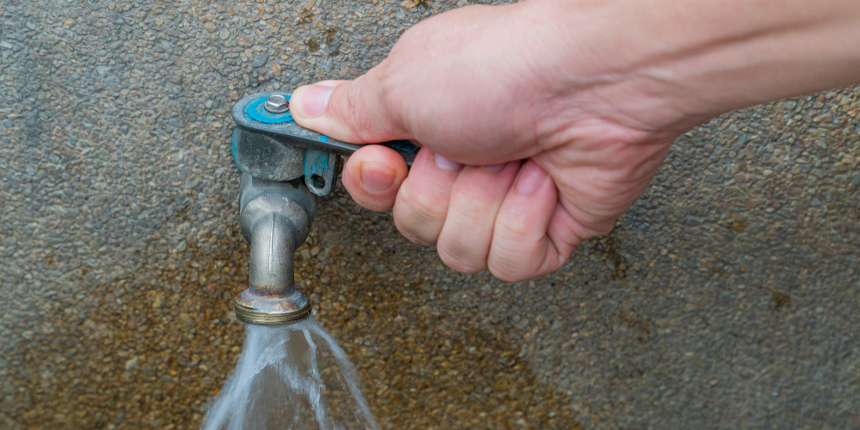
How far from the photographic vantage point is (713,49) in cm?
58

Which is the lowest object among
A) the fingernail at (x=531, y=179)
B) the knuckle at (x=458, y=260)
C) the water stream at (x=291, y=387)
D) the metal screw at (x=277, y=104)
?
the water stream at (x=291, y=387)

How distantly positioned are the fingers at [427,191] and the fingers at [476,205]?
1 cm

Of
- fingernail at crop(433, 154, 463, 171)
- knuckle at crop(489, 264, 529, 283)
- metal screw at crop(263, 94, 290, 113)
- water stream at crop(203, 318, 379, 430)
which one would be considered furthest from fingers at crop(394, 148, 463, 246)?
water stream at crop(203, 318, 379, 430)

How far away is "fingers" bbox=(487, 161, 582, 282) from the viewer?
2.77ft

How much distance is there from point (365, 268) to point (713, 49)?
0.77 m

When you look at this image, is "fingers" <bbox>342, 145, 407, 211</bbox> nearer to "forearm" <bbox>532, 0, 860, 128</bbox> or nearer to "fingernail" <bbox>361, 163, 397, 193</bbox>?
"fingernail" <bbox>361, 163, 397, 193</bbox>

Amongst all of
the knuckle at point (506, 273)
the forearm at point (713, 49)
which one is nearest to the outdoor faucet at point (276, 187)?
the knuckle at point (506, 273)

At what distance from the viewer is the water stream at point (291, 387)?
1179mm

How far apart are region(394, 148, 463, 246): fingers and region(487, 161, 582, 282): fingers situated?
0.09 metres

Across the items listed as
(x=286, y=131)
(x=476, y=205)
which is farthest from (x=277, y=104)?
(x=476, y=205)

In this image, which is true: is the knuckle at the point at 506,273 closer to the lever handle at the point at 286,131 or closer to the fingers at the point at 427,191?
the fingers at the point at 427,191

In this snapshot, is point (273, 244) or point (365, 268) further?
point (365, 268)

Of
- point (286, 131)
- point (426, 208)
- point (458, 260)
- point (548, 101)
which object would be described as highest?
point (548, 101)

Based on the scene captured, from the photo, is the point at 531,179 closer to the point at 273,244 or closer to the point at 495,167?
the point at 495,167
